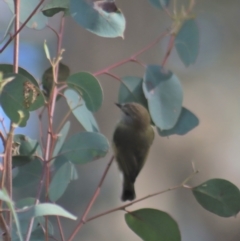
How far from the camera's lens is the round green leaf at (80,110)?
0.78m

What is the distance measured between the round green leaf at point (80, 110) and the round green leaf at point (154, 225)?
19 cm

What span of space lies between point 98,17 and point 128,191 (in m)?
0.52

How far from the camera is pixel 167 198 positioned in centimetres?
208

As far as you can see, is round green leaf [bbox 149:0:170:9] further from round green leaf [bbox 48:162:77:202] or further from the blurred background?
the blurred background

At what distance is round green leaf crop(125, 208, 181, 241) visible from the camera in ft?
2.57

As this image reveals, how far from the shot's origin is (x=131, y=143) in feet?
3.71

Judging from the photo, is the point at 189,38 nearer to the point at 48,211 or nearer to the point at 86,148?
the point at 86,148

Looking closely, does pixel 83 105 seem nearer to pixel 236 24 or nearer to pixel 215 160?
pixel 215 160

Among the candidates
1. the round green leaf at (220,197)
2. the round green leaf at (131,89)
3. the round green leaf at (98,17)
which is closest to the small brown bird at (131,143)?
the round green leaf at (131,89)

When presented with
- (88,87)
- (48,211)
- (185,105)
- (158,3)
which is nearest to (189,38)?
(158,3)

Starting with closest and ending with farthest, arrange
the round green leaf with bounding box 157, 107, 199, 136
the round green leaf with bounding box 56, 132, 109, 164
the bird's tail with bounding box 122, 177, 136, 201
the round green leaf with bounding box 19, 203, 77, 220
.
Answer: the round green leaf with bounding box 19, 203, 77, 220 → the round green leaf with bounding box 56, 132, 109, 164 → the round green leaf with bounding box 157, 107, 199, 136 → the bird's tail with bounding box 122, 177, 136, 201

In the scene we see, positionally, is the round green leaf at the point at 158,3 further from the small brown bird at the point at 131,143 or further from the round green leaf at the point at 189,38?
the small brown bird at the point at 131,143

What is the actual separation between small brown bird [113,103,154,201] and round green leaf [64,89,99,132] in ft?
0.68

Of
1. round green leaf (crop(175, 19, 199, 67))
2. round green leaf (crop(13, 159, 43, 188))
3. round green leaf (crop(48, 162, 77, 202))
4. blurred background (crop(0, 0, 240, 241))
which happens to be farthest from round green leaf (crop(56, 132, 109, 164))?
blurred background (crop(0, 0, 240, 241))
